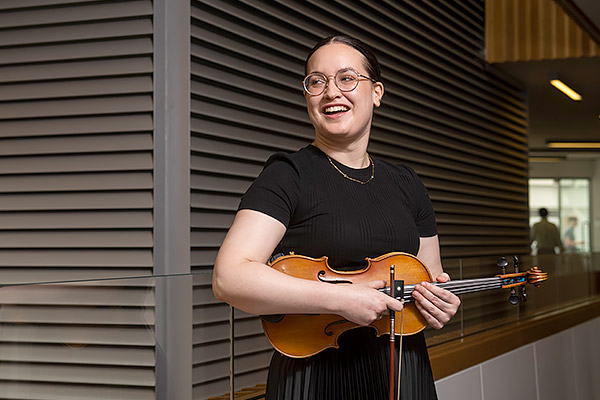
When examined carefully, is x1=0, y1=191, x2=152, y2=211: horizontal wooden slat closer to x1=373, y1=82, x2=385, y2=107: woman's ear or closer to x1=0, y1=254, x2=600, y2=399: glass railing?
x1=0, y1=254, x2=600, y2=399: glass railing

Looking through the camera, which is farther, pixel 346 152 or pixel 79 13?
pixel 79 13

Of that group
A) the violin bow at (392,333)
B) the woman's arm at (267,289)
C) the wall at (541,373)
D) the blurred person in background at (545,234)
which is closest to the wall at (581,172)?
the blurred person in background at (545,234)

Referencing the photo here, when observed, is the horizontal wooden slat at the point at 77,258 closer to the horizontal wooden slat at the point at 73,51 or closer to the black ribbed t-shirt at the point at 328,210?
the horizontal wooden slat at the point at 73,51

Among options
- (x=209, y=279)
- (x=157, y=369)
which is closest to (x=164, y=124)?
(x=209, y=279)

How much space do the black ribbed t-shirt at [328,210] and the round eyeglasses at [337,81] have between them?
128 mm

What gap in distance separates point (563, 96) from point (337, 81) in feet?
23.8

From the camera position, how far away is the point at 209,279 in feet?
5.81

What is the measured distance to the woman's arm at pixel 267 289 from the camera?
1.17m

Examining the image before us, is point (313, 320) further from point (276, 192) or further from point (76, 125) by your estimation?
point (76, 125)

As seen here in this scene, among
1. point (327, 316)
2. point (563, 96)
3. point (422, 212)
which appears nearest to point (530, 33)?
point (563, 96)

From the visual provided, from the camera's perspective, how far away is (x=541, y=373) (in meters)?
3.61

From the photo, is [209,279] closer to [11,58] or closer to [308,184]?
[308,184]

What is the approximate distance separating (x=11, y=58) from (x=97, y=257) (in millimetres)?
1027

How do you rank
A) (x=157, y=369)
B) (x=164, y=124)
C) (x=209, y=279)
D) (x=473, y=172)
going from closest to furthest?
(x=157, y=369)
(x=209, y=279)
(x=164, y=124)
(x=473, y=172)
